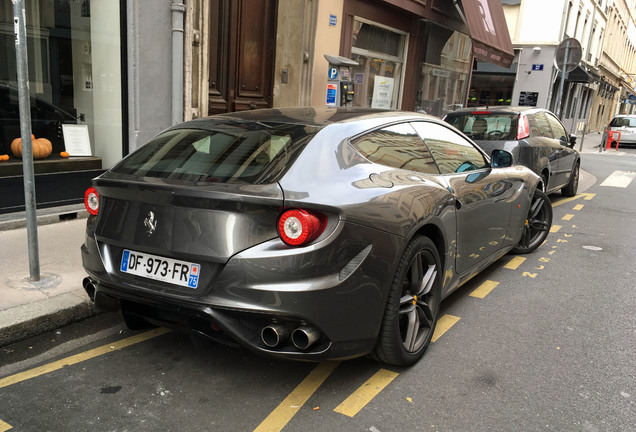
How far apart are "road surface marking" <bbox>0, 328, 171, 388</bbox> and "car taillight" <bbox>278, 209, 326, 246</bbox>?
157 cm

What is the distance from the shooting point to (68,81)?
6691 mm

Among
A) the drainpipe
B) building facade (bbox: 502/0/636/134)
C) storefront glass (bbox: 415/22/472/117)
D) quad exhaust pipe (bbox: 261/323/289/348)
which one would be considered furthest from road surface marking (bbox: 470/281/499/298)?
building facade (bbox: 502/0/636/134)

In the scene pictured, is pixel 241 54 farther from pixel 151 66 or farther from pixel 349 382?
pixel 349 382

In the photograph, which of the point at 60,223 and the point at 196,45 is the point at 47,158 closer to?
the point at 60,223

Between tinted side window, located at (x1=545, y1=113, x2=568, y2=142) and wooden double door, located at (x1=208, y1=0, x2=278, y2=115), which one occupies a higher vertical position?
wooden double door, located at (x1=208, y1=0, x2=278, y2=115)

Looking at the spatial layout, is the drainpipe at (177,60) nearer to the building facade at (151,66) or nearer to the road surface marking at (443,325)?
the building facade at (151,66)

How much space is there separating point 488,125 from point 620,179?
7.42 m

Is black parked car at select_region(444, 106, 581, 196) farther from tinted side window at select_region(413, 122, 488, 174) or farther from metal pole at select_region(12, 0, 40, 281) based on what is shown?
metal pole at select_region(12, 0, 40, 281)

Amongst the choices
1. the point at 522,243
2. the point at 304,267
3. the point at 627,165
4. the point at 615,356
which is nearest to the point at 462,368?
the point at 615,356

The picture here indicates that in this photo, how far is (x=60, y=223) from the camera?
595 centimetres

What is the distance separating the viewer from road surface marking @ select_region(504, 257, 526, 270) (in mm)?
5402

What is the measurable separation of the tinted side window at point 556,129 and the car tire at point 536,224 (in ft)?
11.0

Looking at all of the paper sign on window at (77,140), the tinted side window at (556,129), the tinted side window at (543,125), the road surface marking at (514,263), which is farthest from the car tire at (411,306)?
the tinted side window at (556,129)

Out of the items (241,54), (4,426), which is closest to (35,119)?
(241,54)
